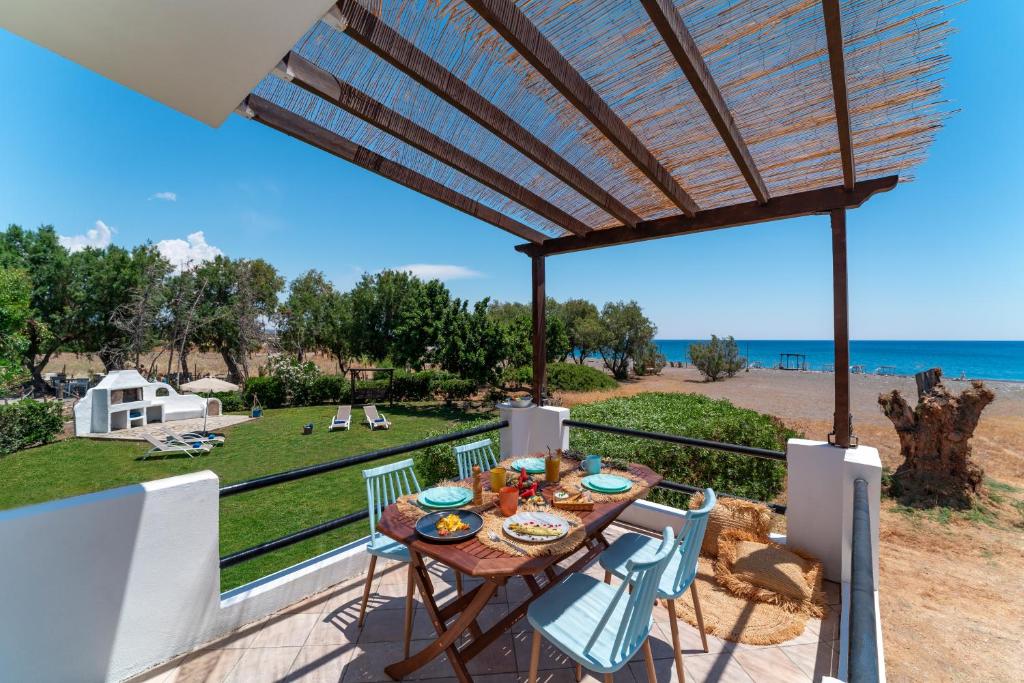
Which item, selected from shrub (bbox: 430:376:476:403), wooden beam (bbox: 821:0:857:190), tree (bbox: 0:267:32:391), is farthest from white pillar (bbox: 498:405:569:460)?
tree (bbox: 0:267:32:391)

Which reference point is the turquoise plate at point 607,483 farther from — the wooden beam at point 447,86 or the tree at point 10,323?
the tree at point 10,323

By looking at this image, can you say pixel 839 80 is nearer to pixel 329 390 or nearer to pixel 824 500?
pixel 824 500

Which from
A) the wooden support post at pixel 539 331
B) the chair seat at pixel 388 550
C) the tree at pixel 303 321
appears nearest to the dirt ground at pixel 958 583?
the chair seat at pixel 388 550

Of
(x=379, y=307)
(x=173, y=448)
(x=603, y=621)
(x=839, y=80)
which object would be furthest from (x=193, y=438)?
(x=839, y=80)

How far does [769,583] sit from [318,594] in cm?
263

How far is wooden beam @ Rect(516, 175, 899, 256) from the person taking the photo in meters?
2.50

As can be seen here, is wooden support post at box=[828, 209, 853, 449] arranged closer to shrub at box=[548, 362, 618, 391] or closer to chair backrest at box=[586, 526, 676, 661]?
chair backrest at box=[586, 526, 676, 661]

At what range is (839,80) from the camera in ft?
5.78

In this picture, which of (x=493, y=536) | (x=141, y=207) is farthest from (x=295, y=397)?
(x=493, y=536)

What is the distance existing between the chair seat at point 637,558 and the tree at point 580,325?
22108mm

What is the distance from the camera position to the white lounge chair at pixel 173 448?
29.6 feet

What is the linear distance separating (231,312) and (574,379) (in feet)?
50.7

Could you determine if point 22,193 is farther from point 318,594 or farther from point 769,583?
point 769,583

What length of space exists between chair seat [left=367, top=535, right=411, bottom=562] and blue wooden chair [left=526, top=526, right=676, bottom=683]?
756mm
